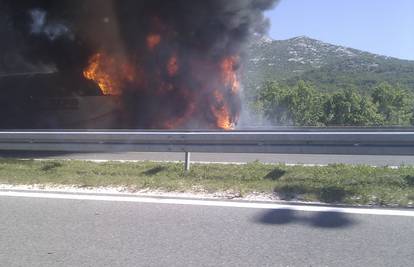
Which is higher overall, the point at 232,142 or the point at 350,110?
the point at 350,110

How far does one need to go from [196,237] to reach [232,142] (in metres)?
2.92

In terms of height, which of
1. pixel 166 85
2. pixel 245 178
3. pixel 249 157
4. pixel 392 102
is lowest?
pixel 245 178

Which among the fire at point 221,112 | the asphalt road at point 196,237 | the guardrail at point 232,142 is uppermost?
the fire at point 221,112

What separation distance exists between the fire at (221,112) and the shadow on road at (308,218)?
37.8 ft

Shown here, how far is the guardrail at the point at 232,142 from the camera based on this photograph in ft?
20.5

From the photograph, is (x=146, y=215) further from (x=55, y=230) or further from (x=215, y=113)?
(x=215, y=113)

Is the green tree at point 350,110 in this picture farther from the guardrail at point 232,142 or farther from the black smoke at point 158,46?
the guardrail at point 232,142

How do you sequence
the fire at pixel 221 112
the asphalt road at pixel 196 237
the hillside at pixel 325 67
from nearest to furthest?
the asphalt road at pixel 196 237 < the fire at pixel 221 112 < the hillside at pixel 325 67

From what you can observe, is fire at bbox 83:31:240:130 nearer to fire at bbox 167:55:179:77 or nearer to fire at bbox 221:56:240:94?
fire at bbox 167:55:179:77

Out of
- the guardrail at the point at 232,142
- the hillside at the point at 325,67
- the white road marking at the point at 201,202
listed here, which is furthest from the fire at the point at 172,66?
the hillside at the point at 325,67

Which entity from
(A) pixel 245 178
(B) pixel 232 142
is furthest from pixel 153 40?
(A) pixel 245 178

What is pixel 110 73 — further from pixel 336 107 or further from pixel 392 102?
pixel 392 102

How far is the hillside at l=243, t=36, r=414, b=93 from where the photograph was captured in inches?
2013

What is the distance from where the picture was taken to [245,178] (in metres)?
6.41
